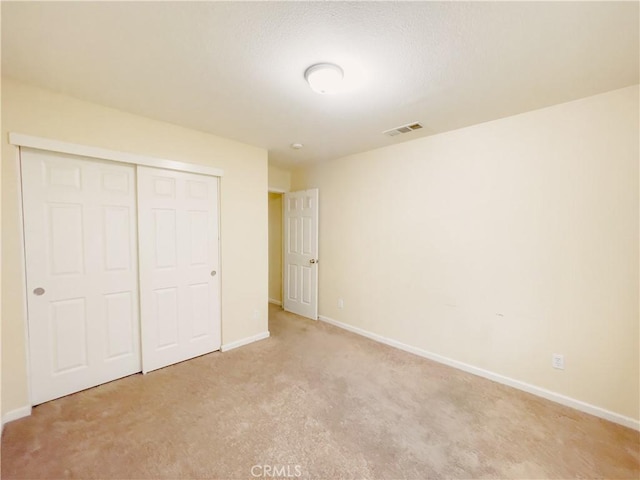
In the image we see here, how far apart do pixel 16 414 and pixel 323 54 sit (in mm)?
3202

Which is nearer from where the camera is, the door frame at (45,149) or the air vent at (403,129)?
the door frame at (45,149)

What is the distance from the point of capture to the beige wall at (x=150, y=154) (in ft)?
6.12

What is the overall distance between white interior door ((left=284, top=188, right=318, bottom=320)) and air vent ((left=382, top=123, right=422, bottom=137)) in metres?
1.46

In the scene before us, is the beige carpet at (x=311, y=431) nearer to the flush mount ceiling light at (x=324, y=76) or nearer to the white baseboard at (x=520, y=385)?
the white baseboard at (x=520, y=385)

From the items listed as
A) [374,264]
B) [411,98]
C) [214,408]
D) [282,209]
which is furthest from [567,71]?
[282,209]

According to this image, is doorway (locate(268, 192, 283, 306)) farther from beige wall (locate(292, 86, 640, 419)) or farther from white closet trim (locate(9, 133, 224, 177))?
white closet trim (locate(9, 133, 224, 177))

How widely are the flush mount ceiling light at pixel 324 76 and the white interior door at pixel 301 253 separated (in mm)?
2257

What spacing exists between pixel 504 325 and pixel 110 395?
11.3ft

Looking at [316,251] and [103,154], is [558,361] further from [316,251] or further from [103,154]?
[103,154]

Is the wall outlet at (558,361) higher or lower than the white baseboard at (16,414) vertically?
higher

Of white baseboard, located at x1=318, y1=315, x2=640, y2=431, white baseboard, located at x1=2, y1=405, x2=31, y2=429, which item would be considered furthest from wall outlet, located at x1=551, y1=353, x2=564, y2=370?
white baseboard, located at x1=2, y1=405, x2=31, y2=429

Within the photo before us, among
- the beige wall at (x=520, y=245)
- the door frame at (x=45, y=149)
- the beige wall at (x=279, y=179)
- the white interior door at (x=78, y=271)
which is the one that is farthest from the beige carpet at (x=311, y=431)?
the beige wall at (x=279, y=179)

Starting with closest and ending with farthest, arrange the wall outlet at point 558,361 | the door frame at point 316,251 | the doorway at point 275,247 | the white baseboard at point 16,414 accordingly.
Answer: the white baseboard at point 16,414, the wall outlet at point 558,361, the door frame at point 316,251, the doorway at point 275,247

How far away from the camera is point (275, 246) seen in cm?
497
